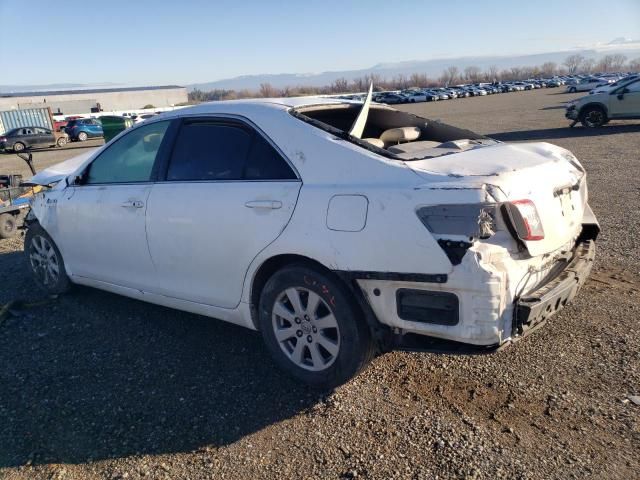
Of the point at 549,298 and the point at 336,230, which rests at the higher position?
the point at 336,230

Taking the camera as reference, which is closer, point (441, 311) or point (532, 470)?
point (532, 470)

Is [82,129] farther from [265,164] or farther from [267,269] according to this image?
[267,269]

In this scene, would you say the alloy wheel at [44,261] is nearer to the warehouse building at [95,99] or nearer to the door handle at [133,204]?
the door handle at [133,204]

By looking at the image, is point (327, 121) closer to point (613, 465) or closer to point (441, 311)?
point (441, 311)

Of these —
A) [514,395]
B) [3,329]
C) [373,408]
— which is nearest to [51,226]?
[3,329]

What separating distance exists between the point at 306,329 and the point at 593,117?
1788cm

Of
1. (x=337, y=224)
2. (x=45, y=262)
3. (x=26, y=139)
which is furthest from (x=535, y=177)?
(x=26, y=139)

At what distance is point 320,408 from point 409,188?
142cm

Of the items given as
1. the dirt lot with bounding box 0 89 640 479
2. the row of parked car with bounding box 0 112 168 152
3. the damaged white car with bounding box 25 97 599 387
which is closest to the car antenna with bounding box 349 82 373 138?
the damaged white car with bounding box 25 97 599 387

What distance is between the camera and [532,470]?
8.30 ft

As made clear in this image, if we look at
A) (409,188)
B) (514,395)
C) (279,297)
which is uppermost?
(409,188)

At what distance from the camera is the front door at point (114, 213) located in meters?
4.12

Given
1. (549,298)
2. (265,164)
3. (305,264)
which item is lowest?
(549,298)

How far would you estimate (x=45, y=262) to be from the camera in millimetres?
5316
